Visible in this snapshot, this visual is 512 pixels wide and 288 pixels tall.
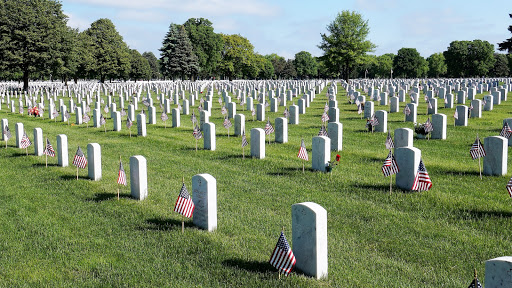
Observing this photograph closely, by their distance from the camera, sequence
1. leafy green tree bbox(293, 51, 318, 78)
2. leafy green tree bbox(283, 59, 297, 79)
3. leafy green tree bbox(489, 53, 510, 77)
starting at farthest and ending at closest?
1. leafy green tree bbox(283, 59, 297, 79)
2. leafy green tree bbox(293, 51, 318, 78)
3. leafy green tree bbox(489, 53, 510, 77)

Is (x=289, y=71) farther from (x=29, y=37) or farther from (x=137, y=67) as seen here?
(x=29, y=37)

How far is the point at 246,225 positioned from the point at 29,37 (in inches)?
2003

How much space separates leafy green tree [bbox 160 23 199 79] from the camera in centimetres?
7819

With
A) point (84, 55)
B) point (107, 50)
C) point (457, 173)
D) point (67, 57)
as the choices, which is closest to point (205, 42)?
point (107, 50)

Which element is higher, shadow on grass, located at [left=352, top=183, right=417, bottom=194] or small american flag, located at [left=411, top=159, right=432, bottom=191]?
small american flag, located at [left=411, top=159, right=432, bottom=191]

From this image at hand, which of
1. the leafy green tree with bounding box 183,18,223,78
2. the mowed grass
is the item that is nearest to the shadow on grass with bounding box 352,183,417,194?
the mowed grass

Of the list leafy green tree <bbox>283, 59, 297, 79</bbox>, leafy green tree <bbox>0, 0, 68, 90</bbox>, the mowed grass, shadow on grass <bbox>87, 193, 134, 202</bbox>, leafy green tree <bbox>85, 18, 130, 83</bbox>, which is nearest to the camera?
the mowed grass

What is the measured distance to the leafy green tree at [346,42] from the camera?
232ft

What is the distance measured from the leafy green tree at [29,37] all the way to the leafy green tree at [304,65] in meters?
101

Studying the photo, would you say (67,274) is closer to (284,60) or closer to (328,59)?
(328,59)

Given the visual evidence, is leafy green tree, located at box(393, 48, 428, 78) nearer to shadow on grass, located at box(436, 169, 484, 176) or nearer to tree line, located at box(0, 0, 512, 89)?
tree line, located at box(0, 0, 512, 89)

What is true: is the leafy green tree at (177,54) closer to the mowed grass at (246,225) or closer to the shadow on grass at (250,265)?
the mowed grass at (246,225)

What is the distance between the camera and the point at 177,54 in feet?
255

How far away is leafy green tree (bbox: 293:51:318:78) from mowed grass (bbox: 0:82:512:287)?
136 meters
